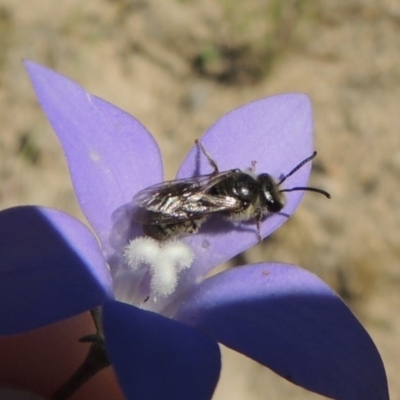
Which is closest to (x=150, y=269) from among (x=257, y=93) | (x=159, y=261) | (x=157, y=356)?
(x=159, y=261)

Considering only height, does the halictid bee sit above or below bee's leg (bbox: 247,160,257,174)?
below

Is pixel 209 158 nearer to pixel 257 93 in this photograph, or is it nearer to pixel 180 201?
pixel 180 201

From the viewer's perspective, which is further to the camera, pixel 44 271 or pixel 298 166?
pixel 298 166

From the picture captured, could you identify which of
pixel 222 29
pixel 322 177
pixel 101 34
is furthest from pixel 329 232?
pixel 101 34

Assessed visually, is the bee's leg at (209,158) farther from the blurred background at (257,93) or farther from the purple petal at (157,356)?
the blurred background at (257,93)

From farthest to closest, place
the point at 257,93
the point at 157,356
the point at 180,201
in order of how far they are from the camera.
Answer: the point at 257,93 → the point at 180,201 → the point at 157,356

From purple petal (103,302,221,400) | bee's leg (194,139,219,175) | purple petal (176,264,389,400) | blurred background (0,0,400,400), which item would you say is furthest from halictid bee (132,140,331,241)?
blurred background (0,0,400,400)

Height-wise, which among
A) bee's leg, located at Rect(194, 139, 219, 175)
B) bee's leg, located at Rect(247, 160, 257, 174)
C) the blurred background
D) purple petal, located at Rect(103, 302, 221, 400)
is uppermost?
bee's leg, located at Rect(194, 139, 219, 175)

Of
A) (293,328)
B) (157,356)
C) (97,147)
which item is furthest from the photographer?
(97,147)

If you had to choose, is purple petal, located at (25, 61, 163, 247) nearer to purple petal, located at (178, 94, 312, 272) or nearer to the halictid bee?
the halictid bee

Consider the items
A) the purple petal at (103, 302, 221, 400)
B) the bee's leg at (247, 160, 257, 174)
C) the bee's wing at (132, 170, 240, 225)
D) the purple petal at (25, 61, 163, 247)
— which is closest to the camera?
the purple petal at (103, 302, 221, 400)
